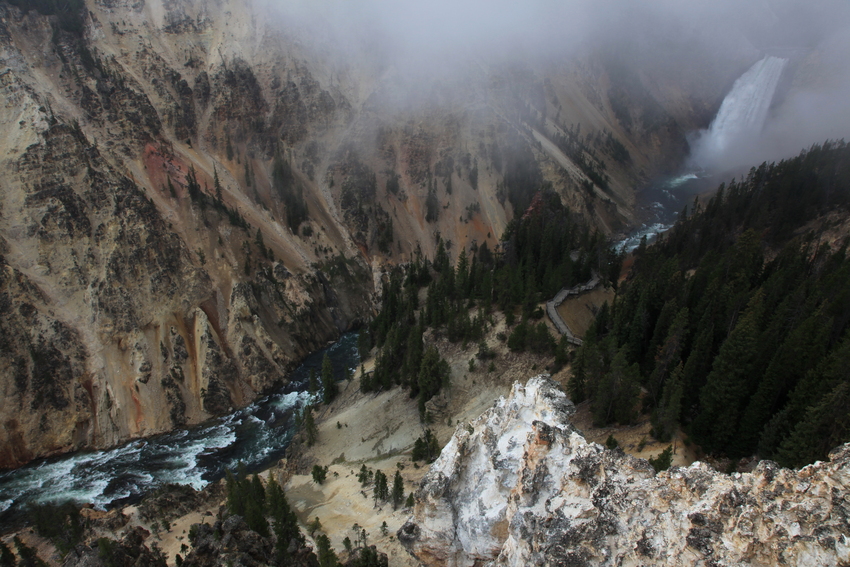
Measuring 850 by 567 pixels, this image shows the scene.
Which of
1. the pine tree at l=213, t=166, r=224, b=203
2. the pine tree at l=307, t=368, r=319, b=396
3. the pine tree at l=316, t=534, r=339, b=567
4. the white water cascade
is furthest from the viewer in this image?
the white water cascade

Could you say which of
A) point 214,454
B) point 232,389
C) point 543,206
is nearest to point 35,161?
point 232,389

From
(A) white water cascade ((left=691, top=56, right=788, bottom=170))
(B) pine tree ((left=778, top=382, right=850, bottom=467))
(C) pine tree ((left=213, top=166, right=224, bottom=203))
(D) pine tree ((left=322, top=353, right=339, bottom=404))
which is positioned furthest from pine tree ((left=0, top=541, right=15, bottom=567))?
(A) white water cascade ((left=691, top=56, right=788, bottom=170))

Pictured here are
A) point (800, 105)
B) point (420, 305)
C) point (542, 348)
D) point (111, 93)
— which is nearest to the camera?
point (542, 348)

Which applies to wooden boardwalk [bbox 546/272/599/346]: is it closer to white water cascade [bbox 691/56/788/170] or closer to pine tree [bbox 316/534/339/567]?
pine tree [bbox 316/534/339/567]

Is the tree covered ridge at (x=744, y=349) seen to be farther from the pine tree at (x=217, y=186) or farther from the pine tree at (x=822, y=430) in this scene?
the pine tree at (x=217, y=186)

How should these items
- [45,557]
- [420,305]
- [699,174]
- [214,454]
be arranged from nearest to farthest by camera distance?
1. [45,557]
2. [214,454]
3. [420,305]
4. [699,174]

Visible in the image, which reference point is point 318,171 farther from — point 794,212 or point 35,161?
point 794,212

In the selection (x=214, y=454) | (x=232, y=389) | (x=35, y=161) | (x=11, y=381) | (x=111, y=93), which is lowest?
(x=214, y=454)
